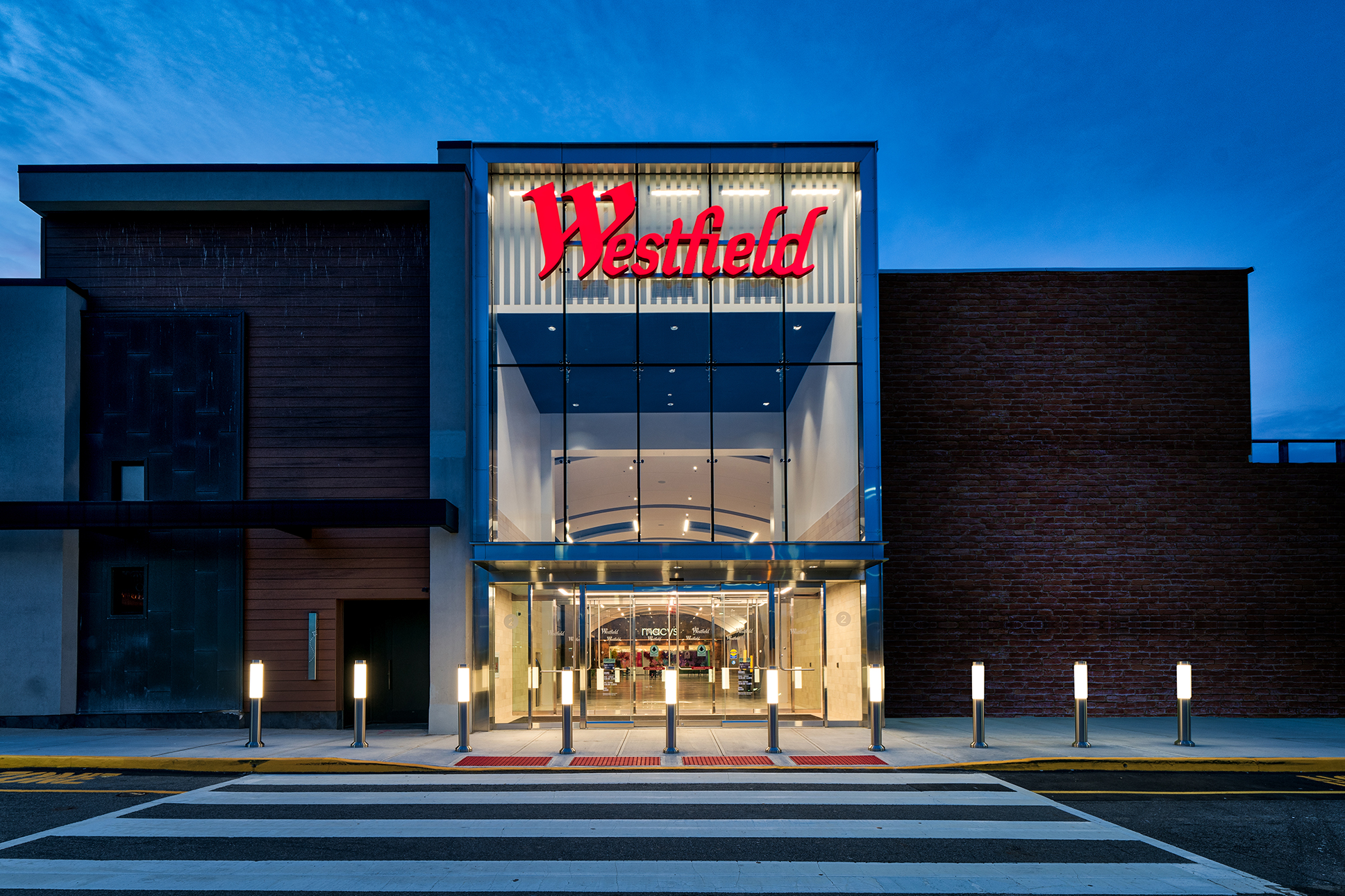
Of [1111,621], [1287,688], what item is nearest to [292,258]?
[1111,621]

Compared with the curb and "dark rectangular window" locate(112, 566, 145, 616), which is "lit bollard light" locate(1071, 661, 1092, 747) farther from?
"dark rectangular window" locate(112, 566, 145, 616)

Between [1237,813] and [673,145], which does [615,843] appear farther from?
[673,145]

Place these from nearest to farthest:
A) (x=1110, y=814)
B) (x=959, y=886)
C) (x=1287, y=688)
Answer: (x=959, y=886) < (x=1110, y=814) < (x=1287, y=688)

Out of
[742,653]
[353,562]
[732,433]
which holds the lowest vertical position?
[742,653]

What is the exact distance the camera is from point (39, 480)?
16453 millimetres

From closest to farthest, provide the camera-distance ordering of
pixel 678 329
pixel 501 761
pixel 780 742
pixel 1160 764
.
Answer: pixel 1160 764 → pixel 501 761 → pixel 780 742 → pixel 678 329

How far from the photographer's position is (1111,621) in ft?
59.2

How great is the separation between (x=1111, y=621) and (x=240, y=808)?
15.8 meters

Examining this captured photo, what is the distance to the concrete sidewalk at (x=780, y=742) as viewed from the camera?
42.0ft

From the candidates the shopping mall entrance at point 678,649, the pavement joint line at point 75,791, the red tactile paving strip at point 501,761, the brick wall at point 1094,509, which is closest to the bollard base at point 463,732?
the red tactile paving strip at point 501,761

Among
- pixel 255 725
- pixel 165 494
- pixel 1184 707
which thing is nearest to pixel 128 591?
pixel 165 494

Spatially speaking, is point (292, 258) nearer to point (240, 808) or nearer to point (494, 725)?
point (494, 725)

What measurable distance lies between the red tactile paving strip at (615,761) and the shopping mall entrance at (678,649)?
4133mm

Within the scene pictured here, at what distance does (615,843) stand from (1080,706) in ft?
28.4
